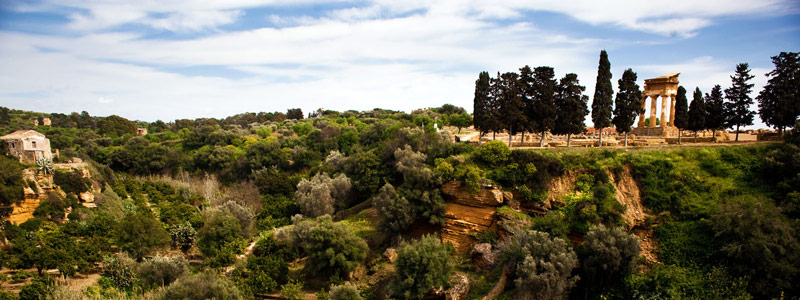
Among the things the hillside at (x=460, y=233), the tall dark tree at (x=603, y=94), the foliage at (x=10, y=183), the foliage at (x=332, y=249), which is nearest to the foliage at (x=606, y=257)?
the hillside at (x=460, y=233)

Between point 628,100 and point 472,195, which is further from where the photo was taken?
point 628,100

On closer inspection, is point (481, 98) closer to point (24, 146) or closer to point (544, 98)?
point (544, 98)

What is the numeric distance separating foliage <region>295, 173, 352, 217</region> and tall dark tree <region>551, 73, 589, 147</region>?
1555cm

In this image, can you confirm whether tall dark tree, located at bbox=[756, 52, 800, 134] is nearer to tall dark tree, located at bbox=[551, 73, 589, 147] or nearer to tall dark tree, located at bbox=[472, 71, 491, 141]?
tall dark tree, located at bbox=[551, 73, 589, 147]

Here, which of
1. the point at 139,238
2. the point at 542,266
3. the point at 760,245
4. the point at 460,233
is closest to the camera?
the point at 760,245

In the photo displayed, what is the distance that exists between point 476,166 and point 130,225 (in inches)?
829

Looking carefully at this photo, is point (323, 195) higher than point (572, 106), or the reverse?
point (572, 106)

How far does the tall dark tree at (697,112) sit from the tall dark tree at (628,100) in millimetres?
4831

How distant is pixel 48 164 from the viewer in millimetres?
30625

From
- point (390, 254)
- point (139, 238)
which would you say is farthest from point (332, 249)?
point (139, 238)

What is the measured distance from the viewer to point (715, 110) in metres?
26.1

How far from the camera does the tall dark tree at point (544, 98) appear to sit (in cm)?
2578

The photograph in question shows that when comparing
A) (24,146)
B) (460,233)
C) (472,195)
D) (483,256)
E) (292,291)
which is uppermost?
(24,146)

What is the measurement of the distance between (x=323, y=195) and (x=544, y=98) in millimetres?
16415
